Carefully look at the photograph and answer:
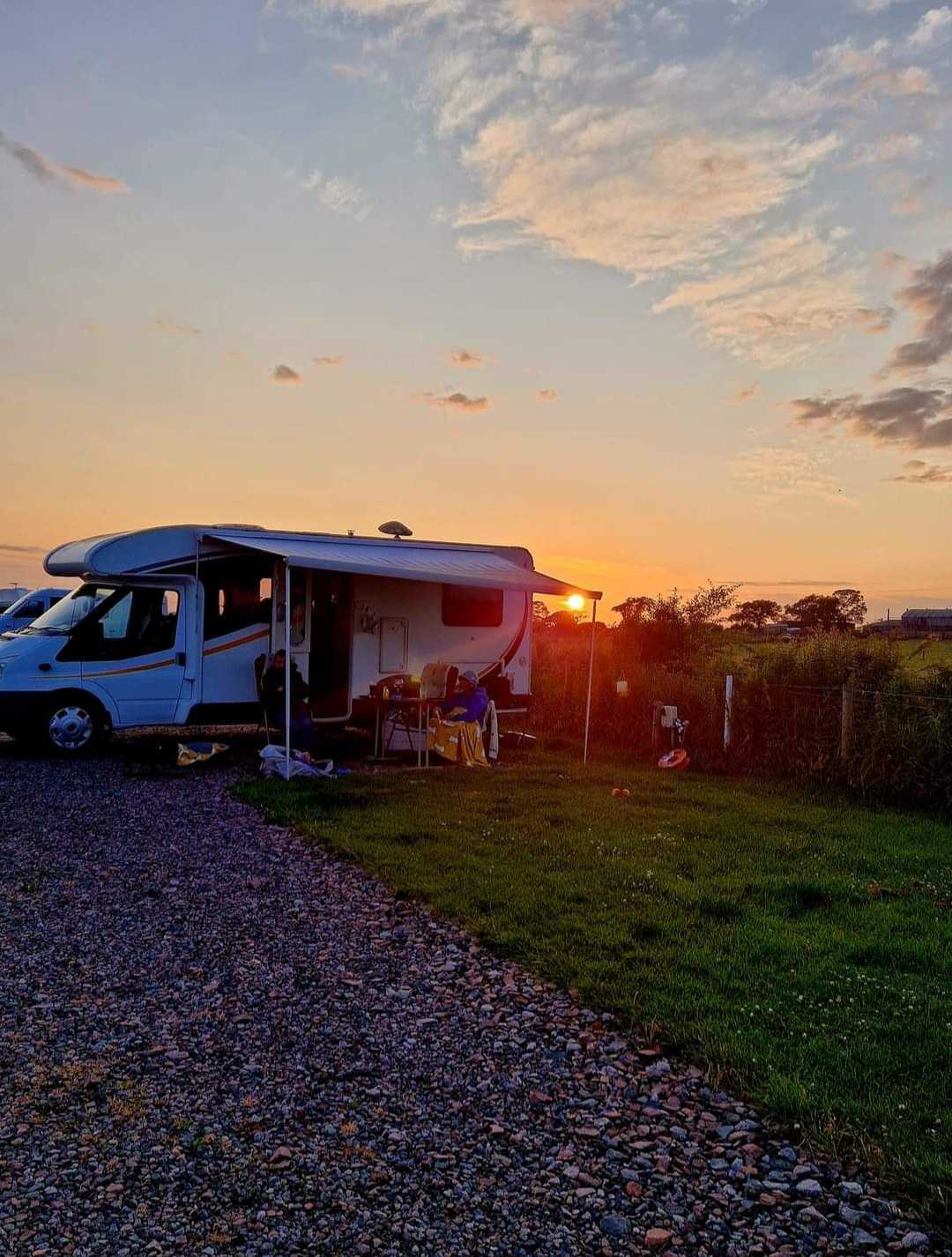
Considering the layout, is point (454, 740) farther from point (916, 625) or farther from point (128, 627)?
point (916, 625)

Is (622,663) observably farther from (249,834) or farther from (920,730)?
(249,834)

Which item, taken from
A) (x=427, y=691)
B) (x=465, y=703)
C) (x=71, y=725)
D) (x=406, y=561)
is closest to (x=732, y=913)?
(x=465, y=703)

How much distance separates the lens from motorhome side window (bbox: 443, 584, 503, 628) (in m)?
13.0

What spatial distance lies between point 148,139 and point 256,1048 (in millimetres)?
9987

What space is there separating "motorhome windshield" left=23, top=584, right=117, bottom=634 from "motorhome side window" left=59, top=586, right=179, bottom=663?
0.05 m

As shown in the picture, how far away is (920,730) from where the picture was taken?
31.9ft

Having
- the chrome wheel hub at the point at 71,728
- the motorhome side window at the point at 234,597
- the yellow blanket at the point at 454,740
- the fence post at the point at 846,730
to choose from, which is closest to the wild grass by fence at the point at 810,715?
the fence post at the point at 846,730

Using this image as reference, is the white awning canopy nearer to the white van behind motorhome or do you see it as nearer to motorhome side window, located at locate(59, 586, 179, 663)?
motorhome side window, located at locate(59, 586, 179, 663)

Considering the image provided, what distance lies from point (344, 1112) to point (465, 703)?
318 inches

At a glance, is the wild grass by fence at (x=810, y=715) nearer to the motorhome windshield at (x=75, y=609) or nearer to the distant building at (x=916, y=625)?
the distant building at (x=916, y=625)

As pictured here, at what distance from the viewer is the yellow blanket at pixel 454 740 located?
36.3ft

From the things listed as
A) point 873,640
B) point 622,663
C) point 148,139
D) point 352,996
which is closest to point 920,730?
point 873,640

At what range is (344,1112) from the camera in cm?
336

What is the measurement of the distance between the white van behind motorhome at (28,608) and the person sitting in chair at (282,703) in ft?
33.4
